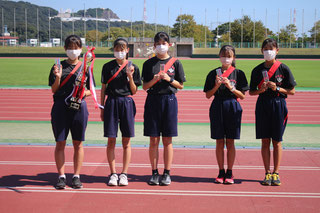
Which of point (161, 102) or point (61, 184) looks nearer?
point (61, 184)

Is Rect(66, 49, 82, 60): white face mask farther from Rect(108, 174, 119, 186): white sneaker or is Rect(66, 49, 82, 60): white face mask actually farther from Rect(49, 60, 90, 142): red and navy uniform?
Rect(108, 174, 119, 186): white sneaker

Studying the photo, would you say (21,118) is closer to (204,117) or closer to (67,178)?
(204,117)

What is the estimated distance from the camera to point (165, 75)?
529 cm

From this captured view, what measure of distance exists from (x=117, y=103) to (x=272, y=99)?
79.7 inches

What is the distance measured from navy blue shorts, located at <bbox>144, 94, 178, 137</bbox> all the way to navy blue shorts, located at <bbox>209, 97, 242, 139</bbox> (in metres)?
0.55

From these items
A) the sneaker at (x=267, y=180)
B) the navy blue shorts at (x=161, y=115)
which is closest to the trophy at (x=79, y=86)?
the navy blue shorts at (x=161, y=115)

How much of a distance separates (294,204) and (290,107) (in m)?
8.79

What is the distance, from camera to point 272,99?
5527 millimetres

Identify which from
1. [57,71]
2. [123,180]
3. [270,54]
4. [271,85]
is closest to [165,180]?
[123,180]

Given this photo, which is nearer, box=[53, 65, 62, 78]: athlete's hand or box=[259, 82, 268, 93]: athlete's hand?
box=[53, 65, 62, 78]: athlete's hand

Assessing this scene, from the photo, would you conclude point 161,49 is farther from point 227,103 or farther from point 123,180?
point 123,180

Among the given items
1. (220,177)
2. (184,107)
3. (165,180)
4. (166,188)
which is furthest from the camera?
(184,107)

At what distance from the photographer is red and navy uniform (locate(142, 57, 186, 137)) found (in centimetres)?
550

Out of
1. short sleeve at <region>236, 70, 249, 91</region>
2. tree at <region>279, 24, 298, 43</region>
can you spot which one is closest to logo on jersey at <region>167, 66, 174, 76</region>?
short sleeve at <region>236, 70, 249, 91</region>
